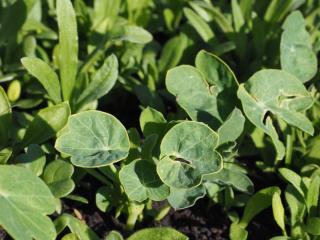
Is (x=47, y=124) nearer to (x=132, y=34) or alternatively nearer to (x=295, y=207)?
(x=132, y=34)

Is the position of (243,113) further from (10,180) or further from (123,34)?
(10,180)

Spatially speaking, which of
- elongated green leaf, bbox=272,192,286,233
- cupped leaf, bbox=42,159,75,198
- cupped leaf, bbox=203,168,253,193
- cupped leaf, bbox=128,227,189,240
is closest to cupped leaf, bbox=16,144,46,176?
cupped leaf, bbox=42,159,75,198

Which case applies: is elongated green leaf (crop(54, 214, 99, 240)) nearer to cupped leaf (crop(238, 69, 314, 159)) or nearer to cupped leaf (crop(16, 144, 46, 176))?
cupped leaf (crop(16, 144, 46, 176))

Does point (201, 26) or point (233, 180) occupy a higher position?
point (201, 26)

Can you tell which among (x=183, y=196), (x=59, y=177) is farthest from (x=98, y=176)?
(x=183, y=196)

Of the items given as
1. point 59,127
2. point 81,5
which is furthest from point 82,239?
point 81,5

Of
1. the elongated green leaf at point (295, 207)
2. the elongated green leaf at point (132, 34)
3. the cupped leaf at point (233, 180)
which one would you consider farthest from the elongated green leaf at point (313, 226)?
the elongated green leaf at point (132, 34)
